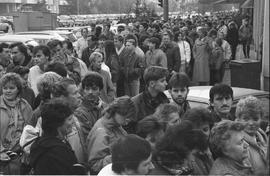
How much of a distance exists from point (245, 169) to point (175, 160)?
636 millimetres

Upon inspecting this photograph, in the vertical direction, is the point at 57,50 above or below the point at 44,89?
above

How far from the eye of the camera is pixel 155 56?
11539 millimetres

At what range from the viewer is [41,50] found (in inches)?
341

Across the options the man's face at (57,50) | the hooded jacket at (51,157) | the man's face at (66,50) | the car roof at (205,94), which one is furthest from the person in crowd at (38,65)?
the hooded jacket at (51,157)

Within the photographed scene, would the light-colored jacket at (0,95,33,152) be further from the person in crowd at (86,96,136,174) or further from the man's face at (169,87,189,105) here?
the man's face at (169,87,189,105)

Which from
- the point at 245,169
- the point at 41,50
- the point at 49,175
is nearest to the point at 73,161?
the point at 49,175

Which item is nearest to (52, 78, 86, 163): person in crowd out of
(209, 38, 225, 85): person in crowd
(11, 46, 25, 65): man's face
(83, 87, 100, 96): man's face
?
(83, 87, 100, 96): man's face

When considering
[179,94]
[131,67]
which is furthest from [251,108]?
[131,67]

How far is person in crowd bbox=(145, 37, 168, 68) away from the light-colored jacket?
5.81m

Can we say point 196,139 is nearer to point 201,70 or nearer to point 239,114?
point 239,114

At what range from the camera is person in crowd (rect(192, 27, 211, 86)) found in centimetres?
1372

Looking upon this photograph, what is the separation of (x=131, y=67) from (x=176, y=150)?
7233mm

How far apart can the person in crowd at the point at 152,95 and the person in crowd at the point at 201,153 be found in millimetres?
1576

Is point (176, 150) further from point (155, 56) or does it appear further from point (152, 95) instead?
point (155, 56)
